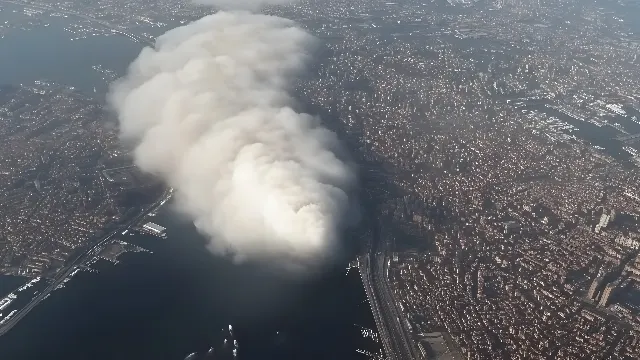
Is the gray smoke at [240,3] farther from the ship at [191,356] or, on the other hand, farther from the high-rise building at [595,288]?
the ship at [191,356]

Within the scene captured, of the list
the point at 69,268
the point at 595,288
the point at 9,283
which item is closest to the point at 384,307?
the point at 595,288

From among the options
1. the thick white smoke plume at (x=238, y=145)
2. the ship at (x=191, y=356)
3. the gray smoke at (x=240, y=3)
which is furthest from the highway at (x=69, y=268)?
the gray smoke at (x=240, y=3)

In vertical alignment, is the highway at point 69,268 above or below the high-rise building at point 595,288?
below

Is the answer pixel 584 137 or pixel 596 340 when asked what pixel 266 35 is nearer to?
pixel 584 137

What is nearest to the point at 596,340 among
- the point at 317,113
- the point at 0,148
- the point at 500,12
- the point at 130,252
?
the point at 130,252

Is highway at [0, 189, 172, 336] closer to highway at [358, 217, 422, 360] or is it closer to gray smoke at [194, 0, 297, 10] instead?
highway at [358, 217, 422, 360]

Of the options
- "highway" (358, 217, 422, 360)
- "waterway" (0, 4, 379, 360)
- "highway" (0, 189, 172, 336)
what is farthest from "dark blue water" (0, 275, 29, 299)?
"highway" (358, 217, 422, 360)

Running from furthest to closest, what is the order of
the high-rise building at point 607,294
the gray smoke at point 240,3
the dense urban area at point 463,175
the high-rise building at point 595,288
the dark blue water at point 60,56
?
the gray smoke at point 240,3
the dark blue water at point 60,56
the high-rise building at point 595,288
the high-rise building at point 607,294
the dense urban area at point 463,175
